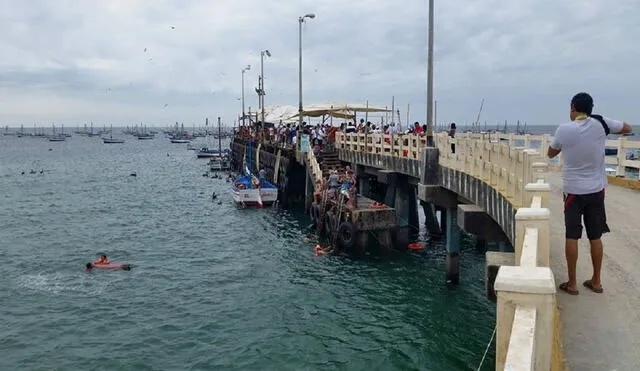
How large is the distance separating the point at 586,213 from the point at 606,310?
977 mm

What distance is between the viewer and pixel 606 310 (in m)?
5.46

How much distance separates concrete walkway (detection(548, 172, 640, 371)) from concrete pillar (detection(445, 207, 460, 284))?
273 inches

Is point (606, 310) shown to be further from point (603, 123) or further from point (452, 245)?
point (452, 245)

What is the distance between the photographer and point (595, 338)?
15.7 feet

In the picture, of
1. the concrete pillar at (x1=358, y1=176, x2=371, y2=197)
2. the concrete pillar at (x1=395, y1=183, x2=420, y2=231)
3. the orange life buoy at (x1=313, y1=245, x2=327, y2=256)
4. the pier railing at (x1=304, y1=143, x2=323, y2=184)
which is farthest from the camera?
the concrete pillar at (x1=358, y1=176, x2=371, y2=197)

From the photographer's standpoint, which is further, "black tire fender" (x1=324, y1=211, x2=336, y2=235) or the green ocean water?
"black tire fender" (x1=324, y1=211, x2=336, y2=235)

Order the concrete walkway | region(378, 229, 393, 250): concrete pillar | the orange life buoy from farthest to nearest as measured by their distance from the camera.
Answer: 1. the orange life buoy
2. region(378, 229, 393, 250): concrete pillar
3. the concrete walkway

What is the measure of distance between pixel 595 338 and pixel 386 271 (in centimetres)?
1357

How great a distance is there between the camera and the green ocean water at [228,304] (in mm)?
12109

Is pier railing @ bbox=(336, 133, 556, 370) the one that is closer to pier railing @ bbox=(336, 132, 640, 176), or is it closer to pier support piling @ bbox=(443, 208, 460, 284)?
pier railing @ bbox=(336, 132, 640, 176)

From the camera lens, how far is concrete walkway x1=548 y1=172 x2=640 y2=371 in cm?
445

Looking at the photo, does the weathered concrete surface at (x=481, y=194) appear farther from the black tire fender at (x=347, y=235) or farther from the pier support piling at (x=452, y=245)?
the black tire fender at (x=347, y=235)

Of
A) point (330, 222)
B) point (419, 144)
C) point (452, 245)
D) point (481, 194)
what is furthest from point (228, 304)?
point (419, 144)

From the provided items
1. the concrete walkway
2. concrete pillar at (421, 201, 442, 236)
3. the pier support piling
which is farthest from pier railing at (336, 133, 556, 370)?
concrete pillar at (421, 201, 442, 236)
